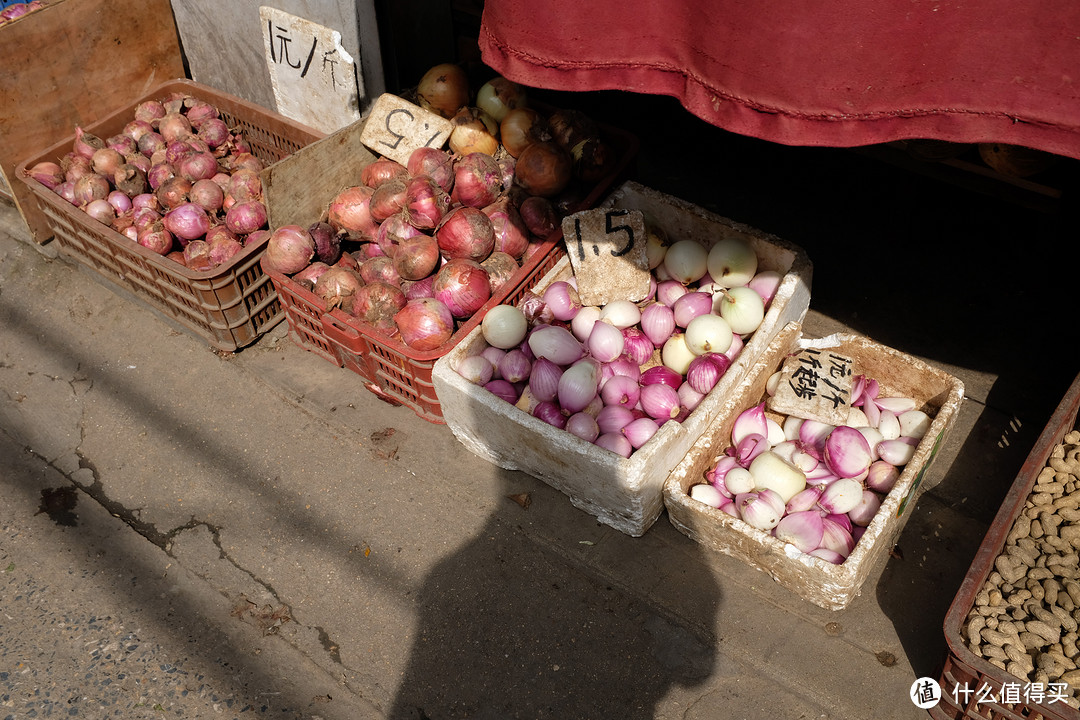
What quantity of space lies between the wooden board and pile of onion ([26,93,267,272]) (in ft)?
0.59

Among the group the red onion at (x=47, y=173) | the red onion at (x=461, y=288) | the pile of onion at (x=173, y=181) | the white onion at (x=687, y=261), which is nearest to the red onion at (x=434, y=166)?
the red onion at (x=461, y=288)

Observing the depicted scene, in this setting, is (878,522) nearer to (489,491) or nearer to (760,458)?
(760,458)

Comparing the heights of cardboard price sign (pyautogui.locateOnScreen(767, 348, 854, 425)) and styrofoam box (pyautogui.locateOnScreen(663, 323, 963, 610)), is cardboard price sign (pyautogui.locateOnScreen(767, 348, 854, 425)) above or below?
above

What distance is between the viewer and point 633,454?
2543 millimetres

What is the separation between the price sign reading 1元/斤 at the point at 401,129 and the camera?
11.8ft

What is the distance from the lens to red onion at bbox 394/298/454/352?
291 centimetres

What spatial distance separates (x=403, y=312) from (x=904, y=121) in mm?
1884

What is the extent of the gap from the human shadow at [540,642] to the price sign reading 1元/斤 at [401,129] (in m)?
1.88

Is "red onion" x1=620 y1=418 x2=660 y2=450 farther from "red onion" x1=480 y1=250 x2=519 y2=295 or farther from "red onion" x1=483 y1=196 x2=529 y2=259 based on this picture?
"red onion" x1=483 y1=196 x2=529 y2=259

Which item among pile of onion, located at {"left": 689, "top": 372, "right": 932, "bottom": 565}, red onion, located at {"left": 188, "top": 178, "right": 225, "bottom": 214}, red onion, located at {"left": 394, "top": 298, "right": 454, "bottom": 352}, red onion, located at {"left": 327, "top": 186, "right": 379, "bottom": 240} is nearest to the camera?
pile of onion, located at {"left": 689, "top": 372, "right": 932, "bottom": 565}

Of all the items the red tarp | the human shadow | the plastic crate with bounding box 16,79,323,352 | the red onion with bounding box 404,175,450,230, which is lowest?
the human shadow

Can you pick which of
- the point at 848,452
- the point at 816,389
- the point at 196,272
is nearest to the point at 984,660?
the point at 848,452

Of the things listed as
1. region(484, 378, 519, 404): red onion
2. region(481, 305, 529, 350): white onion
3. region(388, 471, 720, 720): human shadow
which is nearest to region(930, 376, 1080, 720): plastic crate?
region(388, 471, 720, 720): human shadow

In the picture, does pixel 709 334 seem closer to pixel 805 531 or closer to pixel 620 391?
pixel 620 391
